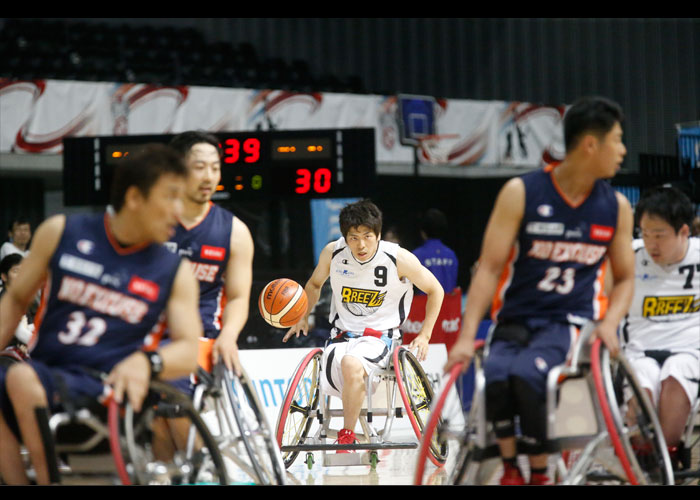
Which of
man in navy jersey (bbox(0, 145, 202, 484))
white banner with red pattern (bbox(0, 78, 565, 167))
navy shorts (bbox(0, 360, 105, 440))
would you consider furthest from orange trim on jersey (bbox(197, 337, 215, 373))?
white banner with red pattern (bbox(0, 78, 565, 167))

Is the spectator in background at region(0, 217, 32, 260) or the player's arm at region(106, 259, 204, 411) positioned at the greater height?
the spectator in background at region(0, 217, 32, 260)

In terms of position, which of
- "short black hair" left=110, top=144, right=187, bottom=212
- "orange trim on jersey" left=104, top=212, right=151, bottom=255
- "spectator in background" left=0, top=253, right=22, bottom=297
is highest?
"short black hair" left=110, top=144, right=187, bottom=212

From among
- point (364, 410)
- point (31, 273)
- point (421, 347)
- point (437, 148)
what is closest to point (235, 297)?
point (31, 273)

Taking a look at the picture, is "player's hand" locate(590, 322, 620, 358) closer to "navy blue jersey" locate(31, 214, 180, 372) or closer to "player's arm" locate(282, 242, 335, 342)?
"navy blue jersey" locate(31, 214, 180, 372)

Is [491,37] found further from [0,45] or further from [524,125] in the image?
[0,45]

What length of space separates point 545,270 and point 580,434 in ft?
2.01

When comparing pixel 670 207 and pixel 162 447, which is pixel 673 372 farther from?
pixel 162 447

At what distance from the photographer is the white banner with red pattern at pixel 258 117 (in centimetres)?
1156

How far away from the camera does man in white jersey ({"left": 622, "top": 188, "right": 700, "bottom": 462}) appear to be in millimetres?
4414

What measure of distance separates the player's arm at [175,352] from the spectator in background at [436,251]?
202 inches

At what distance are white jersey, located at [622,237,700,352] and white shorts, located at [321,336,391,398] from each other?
5.98ft

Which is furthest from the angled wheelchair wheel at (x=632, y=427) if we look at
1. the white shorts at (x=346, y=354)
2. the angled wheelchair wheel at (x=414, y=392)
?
the white shorts at (x=346, y=354)

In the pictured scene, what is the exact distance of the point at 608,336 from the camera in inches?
138

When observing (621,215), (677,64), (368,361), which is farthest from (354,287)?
(677,64)
